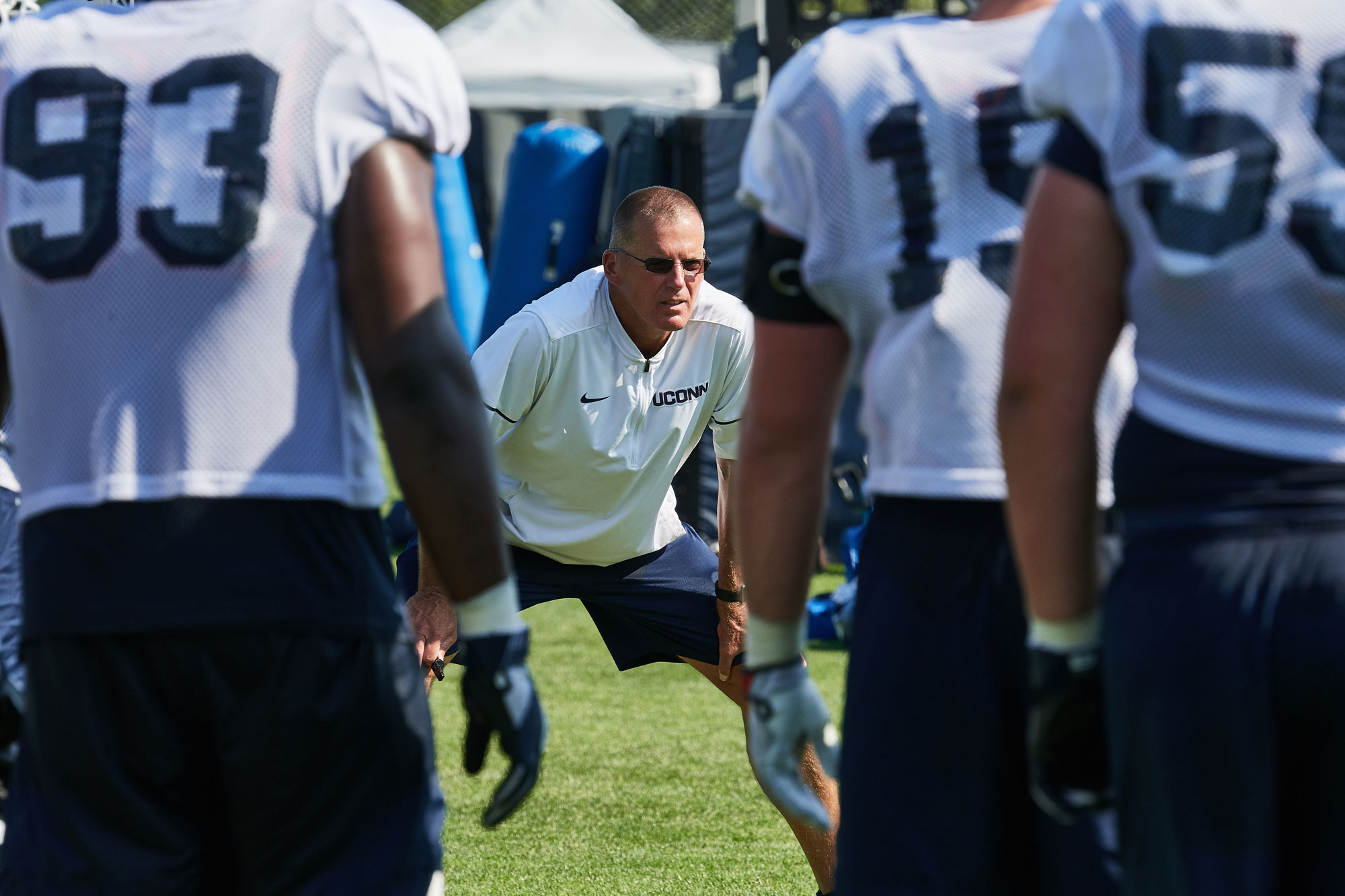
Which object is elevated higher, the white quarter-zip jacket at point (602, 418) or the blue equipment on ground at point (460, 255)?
the white quarter-zip jacket at point (602, 418)

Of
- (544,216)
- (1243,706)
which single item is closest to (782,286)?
(1243,706)

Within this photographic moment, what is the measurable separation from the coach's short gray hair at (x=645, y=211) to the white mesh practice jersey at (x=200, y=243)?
108 inches

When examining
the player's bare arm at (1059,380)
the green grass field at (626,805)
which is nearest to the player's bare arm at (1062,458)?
the player's bare arm at (1059,380)

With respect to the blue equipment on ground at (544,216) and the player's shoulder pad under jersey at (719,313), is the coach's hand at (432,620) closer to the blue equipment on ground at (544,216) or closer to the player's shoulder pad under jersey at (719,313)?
the player's shoulder pad under jersey at (719,313)

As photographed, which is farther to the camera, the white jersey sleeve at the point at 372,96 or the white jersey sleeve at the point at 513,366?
the white jersey sleeve at the point at 513,366

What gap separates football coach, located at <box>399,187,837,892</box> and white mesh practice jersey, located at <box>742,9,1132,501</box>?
236 centimetres

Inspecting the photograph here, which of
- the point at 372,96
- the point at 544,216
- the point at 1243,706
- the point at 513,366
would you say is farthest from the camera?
the point at 544,216

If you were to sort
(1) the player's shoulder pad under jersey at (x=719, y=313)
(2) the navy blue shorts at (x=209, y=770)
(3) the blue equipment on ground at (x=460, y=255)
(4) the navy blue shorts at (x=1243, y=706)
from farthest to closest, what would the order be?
(3) the blue equipment on ground at (x=460, y=255)
(1) the player's shoulder pad under jersey at (x=719, y=313)
(2) the navy blue shorts at (x=209, y=770)
(4) the navy blue shorts at (x=1243, y=706)

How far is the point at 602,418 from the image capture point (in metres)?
4.61

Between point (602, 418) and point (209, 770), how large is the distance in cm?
273

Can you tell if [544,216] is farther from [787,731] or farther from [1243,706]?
[1243,706]

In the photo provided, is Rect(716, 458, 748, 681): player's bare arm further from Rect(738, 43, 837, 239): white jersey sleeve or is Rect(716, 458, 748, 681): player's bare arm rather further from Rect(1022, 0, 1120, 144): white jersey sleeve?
Rect(1022, 0, 1120, 144): white jersey sleeve

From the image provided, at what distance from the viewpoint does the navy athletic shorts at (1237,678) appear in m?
1.60

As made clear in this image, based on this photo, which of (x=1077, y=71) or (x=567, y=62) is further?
(x=567, y=62)
